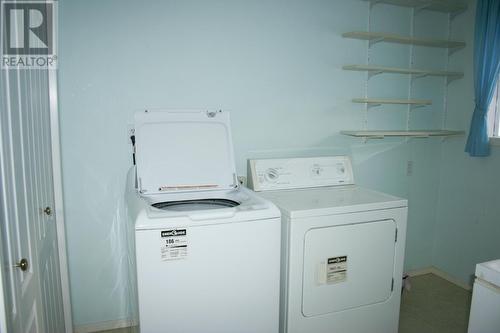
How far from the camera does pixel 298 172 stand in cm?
249

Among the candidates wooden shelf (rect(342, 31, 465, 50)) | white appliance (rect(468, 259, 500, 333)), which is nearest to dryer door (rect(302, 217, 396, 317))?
white appliance (rect(468, 259, 500, 333))

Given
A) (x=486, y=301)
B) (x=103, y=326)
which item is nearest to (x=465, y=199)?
(x=486, y=301)

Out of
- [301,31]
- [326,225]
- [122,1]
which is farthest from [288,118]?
[122,1]

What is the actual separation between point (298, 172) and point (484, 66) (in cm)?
163

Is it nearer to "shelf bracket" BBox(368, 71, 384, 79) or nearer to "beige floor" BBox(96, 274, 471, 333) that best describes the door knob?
"beige floor" BBox(96, 274, 471, 333)

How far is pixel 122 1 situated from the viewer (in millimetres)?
2156

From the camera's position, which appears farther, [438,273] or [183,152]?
[438,273]

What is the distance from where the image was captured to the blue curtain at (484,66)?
8.43ft

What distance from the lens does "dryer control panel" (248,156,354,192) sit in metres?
2.40

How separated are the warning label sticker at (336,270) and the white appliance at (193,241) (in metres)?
0.35

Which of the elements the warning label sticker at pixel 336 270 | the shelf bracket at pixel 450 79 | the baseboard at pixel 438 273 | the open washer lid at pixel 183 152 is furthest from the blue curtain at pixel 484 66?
the open washer lid at pixel 183 152

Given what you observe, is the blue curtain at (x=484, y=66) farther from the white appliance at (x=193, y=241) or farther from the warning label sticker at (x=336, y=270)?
the white appliance at (x=193, y=241)

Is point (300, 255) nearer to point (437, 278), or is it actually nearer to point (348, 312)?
point (348, 312)

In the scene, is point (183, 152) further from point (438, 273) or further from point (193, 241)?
point (438, 273)
